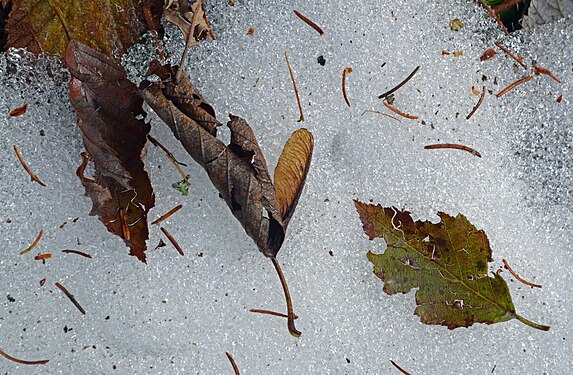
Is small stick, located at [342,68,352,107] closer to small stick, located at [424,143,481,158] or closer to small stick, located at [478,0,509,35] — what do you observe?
small stick, located at [424,143,481,158]

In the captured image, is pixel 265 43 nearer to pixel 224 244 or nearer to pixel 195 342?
pixel 224 244

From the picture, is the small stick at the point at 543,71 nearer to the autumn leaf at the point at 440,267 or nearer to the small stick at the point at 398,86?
the small stick at the point at 398,86

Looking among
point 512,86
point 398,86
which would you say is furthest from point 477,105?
point 398,86

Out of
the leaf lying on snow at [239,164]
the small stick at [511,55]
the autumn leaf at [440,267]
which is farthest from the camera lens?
the small stick at [511,55]

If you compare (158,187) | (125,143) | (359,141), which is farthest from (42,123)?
(359,141)

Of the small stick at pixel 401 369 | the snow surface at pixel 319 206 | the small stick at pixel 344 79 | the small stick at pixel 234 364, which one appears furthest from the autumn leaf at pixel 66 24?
the small stick at pixel 401 369

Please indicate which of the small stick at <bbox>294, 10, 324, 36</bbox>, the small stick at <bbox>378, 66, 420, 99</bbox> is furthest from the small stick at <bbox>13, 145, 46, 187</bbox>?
the small stick at <bbox>378, 66, 420, 99</bbox>
